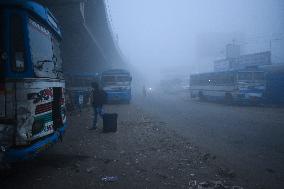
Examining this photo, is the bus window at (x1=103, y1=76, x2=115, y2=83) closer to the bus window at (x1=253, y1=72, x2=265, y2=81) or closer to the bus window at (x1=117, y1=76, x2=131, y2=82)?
the bus window at (x1=117, y1=76, x2=131, y2=82)

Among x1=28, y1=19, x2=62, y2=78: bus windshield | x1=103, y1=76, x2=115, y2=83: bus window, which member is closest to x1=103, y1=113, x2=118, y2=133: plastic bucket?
x1=28, y1=19, x2=62, y2=78: bus windshield

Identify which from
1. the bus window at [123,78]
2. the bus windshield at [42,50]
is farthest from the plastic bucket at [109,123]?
the bus window at [123,78]

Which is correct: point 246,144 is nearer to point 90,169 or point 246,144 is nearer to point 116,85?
point 90,169

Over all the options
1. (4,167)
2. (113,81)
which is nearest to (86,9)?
(113,81)

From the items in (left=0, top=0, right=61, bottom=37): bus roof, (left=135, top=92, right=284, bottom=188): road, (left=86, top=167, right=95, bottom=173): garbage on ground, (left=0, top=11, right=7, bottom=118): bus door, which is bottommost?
(left=86, top=167, right=95, bottom=173): garbage on ground

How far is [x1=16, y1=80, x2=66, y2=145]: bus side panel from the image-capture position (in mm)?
5977

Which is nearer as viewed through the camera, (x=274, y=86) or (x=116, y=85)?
(x=274, y=86)

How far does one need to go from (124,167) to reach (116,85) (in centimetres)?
2116

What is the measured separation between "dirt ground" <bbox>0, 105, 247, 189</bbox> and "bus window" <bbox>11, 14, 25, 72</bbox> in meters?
2.45

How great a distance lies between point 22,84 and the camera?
19.6 ft

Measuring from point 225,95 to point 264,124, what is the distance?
12350 millimetres

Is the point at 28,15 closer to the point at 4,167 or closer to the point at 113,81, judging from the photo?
the point at 4,167

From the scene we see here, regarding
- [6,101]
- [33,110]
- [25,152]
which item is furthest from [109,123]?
[6,101]

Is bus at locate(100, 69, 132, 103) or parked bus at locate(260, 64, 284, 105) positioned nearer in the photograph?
parked bus at locate(260, 64, 284, 105)
